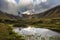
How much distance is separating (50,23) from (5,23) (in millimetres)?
1536

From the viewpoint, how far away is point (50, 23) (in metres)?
6.24

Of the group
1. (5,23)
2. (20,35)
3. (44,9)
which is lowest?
(20,35)

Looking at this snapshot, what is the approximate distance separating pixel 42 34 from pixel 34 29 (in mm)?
358

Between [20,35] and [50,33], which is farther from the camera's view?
[50,33]

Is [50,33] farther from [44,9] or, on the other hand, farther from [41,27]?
[44,9]

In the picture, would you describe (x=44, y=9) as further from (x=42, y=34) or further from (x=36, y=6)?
(x=42, y=34)

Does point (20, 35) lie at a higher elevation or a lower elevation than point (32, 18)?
→ lower

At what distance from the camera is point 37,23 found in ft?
20.4

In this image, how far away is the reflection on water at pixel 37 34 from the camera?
5.78 m

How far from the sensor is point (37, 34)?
237 inches

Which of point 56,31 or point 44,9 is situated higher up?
point 44,9

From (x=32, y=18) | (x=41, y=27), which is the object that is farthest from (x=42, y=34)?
(x=32, y=18)

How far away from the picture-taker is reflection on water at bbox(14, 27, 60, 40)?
5777 millimetres

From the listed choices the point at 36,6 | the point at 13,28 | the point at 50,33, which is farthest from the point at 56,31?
the point at 13,28
